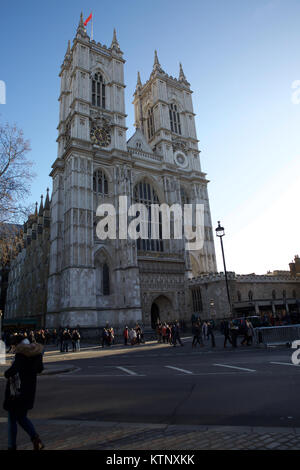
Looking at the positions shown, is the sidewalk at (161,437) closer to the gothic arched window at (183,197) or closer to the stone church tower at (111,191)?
the stone church tower at (111,191)

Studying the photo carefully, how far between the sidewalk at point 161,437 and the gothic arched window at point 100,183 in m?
33.3

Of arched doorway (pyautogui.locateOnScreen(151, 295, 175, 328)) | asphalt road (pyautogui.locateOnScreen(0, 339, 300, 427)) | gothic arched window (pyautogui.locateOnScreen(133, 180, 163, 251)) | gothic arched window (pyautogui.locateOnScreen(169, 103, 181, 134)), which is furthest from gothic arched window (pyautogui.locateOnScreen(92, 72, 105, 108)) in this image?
asphalt road (pyautogui.locateOnScreen(0, 339, 300, 427))

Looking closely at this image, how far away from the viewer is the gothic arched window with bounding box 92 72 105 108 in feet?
135

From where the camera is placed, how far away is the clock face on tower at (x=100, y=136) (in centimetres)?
3822

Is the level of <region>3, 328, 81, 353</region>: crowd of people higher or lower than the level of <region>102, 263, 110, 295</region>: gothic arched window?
lower

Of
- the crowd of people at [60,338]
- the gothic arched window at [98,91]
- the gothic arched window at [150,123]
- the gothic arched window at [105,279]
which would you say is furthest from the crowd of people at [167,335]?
the gothic arched window at [150,123]

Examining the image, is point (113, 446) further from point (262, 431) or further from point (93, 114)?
point (93, 114)

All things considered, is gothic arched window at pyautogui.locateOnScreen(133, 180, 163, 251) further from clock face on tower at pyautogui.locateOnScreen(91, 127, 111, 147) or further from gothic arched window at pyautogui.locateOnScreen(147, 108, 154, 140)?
gothic arched window at pyautogui.locateOnScreen(147, 108, 154, 140)

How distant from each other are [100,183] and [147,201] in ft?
22.7

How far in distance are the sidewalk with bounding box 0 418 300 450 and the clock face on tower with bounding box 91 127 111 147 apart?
36.7 meters

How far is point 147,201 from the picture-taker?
134 ft

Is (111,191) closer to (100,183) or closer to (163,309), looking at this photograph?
(100,183)

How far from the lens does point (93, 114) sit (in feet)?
129
